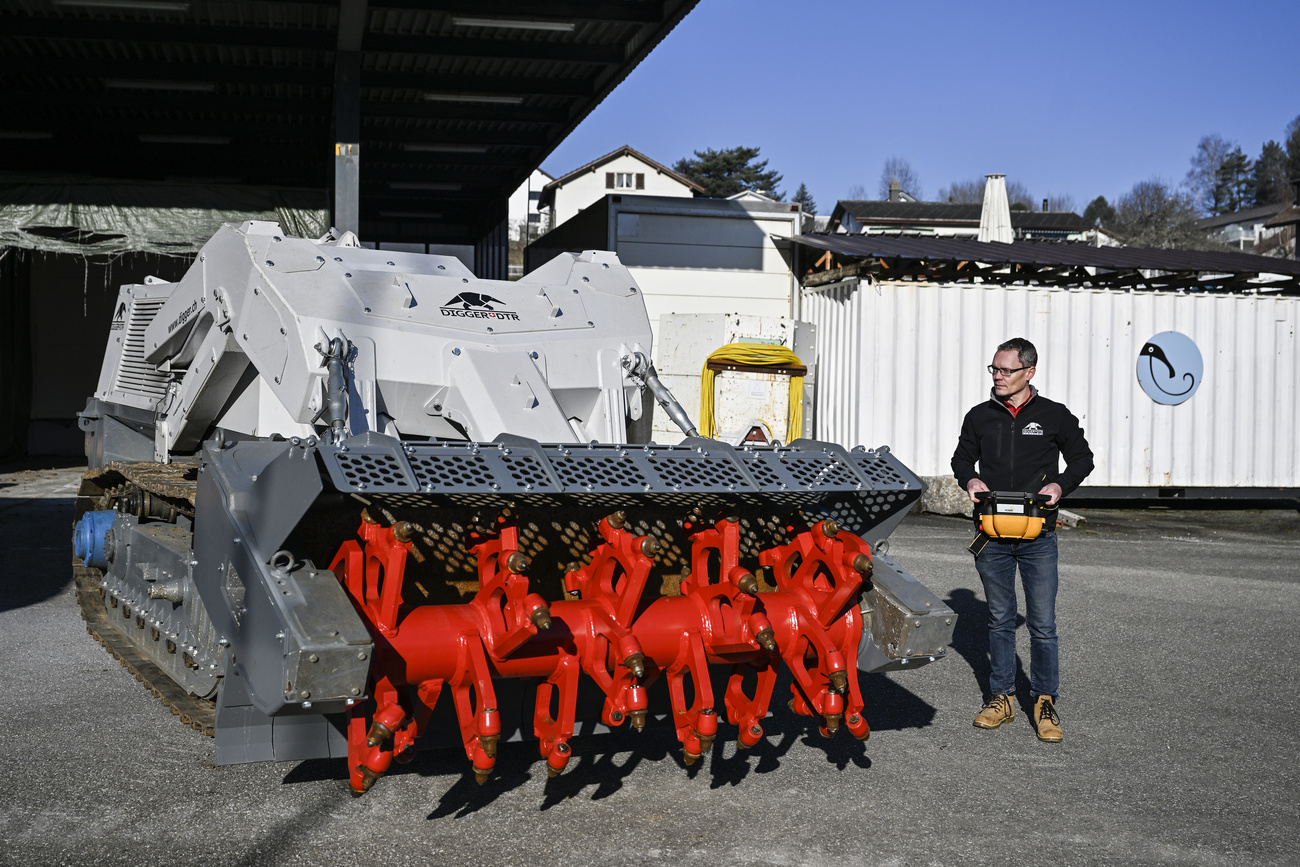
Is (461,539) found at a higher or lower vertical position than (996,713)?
higher

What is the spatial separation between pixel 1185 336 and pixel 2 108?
15593mm

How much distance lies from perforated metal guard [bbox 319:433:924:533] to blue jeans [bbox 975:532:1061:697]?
111cm

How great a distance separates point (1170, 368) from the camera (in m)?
15.0

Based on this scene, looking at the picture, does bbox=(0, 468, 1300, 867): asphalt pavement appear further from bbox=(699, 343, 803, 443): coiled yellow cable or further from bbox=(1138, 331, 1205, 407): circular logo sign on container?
bbox=(1138, 331, 1205, 407): circular logo sign on container

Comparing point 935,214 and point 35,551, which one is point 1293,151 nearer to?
point 935,214

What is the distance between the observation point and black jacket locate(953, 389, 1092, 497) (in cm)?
539

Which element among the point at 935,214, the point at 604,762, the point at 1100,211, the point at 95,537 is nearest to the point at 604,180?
the point at 935,214

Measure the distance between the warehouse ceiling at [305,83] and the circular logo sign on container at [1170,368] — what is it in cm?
760

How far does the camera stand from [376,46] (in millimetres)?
12406

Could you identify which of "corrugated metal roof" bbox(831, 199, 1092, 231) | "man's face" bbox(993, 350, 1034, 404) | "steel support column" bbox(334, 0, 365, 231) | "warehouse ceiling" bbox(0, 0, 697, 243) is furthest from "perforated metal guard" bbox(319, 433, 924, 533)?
"corrugated metal roof" bbox(831, 199, 1092, 231)

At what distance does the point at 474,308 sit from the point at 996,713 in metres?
3.19

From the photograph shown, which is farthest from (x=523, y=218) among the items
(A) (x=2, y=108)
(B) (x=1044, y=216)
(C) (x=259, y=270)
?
(C) (x=259, y=270)

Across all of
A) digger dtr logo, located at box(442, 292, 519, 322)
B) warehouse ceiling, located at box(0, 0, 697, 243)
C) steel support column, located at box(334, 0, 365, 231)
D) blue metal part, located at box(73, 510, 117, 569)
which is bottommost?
blue metal part, located at box(73, 510, 117, 569)

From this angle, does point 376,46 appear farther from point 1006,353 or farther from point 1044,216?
point 1044,216
